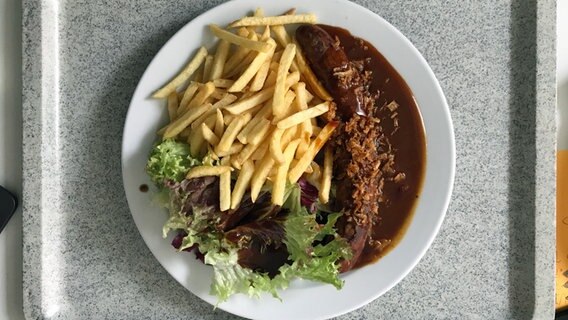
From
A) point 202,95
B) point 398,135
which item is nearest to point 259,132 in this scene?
point 202,95

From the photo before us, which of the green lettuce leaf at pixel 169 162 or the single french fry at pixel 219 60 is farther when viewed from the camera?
the single french fry at pixel 219 60

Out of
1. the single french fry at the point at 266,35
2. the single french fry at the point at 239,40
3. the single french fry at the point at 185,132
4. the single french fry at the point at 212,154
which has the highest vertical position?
the single french fry at the point at 239,40

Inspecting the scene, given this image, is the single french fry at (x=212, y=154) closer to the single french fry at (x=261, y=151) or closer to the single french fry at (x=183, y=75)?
the single french fry at (x=261, y=151)

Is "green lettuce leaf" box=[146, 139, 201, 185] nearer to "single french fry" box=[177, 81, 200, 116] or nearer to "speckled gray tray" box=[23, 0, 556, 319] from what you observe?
"single french fry" box=[177, 81, 200, 116]

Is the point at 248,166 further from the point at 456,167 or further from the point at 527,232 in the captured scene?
the point at 527,232

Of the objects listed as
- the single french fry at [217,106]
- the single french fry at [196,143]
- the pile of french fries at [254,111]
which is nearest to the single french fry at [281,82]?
the pile of french fries at [254,111]

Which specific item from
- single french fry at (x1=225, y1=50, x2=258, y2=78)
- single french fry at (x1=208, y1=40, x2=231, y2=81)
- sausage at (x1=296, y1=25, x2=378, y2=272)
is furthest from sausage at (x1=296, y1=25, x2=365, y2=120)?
single french fry at (x1=208, y1=40, x2=231, y2=81)

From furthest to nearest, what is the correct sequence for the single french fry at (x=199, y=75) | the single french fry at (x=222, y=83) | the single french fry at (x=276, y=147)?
1. the single french fry at (x=199, y=75)
2. the single french fry at (x=222, y=83)
3. the single french fry at (x=276, y=147)

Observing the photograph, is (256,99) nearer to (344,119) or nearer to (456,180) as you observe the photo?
(344,119)
